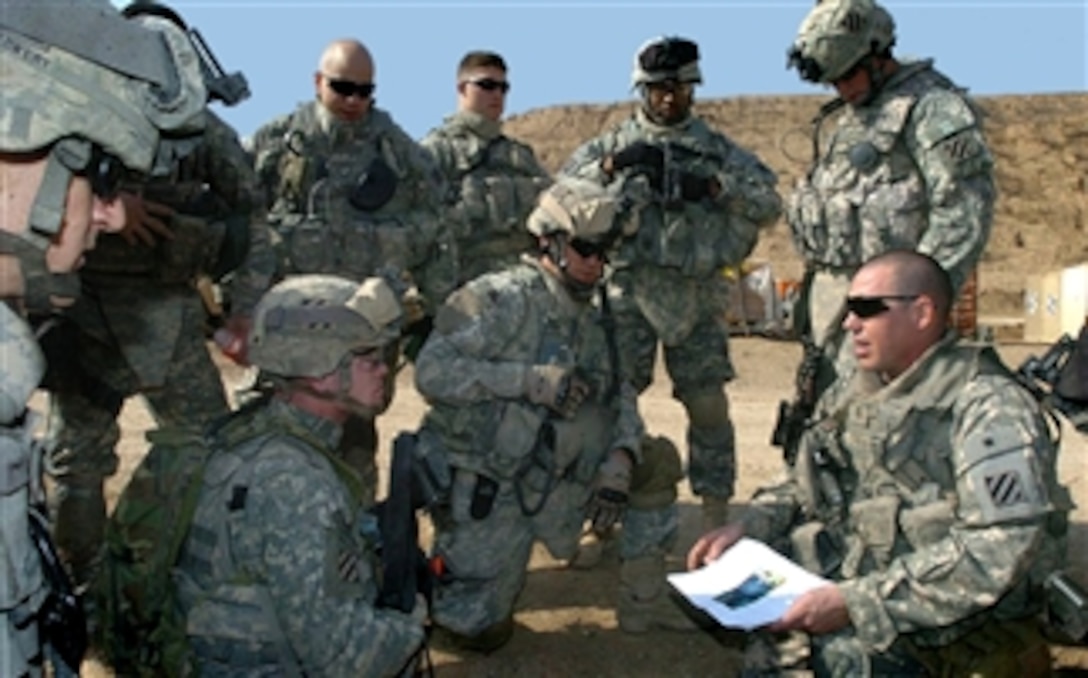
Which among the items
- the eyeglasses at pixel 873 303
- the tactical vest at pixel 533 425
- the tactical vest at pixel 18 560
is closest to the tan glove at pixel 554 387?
the tactical vest at pixel 533 425

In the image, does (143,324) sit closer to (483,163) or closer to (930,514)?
(930,514)

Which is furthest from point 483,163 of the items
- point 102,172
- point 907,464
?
point 102,172

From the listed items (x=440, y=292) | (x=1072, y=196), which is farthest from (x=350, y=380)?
(x=1072, y=196)

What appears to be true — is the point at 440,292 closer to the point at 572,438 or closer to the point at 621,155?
the point at 621,155

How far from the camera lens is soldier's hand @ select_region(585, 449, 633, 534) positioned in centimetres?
511

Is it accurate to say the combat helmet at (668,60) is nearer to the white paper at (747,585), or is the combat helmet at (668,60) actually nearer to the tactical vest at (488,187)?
the tactical vest at (488,187)

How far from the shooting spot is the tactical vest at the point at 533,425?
512 cm

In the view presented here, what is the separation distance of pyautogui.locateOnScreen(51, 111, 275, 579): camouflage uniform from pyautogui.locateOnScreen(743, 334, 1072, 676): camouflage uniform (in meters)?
2.75

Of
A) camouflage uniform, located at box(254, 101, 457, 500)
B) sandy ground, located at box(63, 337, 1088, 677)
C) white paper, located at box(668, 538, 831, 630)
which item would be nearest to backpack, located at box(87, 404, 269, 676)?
white paper, located at box(668, 538, 831, 630)

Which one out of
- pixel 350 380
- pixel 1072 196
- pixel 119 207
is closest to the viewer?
pixel 119 207

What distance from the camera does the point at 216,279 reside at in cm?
601

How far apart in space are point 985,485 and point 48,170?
9.18ft

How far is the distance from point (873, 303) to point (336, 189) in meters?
3.40

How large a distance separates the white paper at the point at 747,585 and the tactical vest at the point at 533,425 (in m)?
1.18
